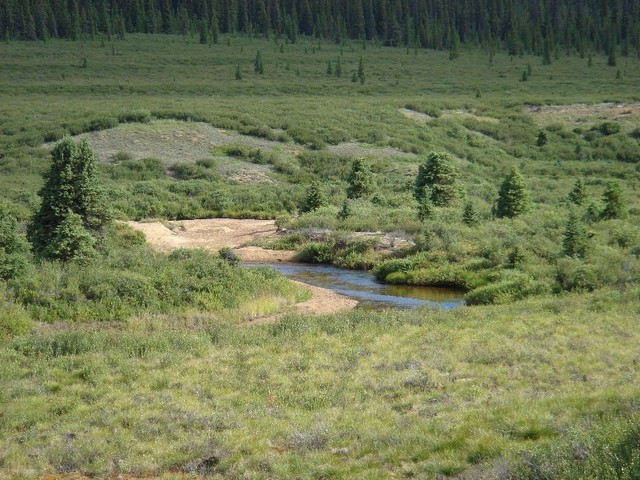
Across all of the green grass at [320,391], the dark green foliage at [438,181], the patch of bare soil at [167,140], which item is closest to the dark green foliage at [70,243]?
the green grass at [320,391]

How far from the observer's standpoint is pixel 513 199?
149ft

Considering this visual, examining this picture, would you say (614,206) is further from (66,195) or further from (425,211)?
(66,195)

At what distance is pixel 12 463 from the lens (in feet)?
45.8

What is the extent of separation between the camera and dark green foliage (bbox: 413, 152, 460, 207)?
48.9 meters

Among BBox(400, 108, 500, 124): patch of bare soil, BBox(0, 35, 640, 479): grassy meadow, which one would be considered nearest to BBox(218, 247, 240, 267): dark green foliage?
BBox(0, 35, 640, 479): grassy meadow

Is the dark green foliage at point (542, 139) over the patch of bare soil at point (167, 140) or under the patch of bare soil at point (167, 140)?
under

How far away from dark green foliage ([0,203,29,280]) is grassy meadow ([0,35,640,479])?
22.7 inches

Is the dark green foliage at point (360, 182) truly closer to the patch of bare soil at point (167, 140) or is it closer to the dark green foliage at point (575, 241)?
the patch of bare soil at point (167, 140)

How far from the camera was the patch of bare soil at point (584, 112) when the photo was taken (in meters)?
93.9

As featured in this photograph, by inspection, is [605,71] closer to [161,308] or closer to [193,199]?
[193,199]

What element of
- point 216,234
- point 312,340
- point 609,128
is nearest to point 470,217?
point 216,234

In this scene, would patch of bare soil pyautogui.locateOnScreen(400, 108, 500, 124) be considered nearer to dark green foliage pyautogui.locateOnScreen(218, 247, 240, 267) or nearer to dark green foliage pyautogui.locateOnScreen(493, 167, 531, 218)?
dark green foliage pyautogui.locateOnScreen(493, 167, 531, 218)

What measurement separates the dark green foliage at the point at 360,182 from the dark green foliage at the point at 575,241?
880 inches

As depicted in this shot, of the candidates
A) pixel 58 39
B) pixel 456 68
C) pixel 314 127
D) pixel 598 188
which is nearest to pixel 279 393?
pixel 598 188
